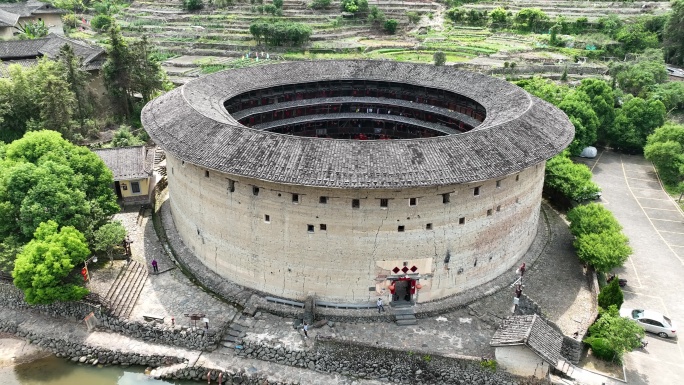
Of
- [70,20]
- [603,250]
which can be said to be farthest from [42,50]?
[603,250]

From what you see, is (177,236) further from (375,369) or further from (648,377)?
(648,377)

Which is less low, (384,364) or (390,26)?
(390,26)

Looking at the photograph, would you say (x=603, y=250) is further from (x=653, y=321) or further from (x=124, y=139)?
(x=124, y=139)

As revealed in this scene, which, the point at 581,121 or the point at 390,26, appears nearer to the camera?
the point at 581,121

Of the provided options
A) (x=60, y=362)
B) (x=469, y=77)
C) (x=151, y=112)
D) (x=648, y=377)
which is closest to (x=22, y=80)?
(x=151, y=112)

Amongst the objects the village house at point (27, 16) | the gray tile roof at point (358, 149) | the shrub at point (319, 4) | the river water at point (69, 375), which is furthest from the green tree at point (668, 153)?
the village house at point (27, 16)

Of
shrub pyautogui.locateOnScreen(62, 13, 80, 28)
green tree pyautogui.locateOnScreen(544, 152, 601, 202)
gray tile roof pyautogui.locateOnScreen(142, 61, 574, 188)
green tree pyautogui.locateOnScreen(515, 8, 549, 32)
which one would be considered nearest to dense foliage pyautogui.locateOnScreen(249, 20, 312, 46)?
green tree pyautogui.locateOnScreen(515, 8, 549, 32)

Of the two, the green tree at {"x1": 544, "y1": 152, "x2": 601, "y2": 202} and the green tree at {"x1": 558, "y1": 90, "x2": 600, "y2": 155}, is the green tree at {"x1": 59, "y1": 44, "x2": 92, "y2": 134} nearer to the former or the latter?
the green tree at {"x1": 544, "y1": 152, "x2": 601, "y2": 202}
